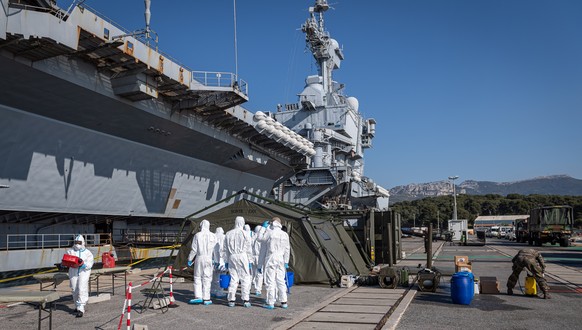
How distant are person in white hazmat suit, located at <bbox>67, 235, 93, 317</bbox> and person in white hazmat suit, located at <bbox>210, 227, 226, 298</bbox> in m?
2.85

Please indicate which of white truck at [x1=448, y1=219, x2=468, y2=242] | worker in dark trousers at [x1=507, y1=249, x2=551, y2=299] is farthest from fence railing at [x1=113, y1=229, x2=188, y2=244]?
white truck at [x1=448, y1=219, x2=468, y2=242]

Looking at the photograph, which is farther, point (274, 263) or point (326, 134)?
point (326, 134)

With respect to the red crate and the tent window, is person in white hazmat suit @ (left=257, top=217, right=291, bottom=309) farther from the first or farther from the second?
the tent window

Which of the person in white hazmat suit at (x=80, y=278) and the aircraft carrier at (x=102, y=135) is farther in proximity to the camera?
the aircraft carrier at (x=102, y=135)

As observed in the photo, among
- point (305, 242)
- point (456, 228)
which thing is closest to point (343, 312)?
point (305, 242)

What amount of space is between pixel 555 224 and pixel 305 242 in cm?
3332

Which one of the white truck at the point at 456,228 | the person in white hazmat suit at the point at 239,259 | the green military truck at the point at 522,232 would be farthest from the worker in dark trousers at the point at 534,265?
the white truck at the point at 456,228

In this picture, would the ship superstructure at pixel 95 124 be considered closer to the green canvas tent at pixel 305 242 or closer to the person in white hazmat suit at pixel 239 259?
the green canvas tent at pixel 305 242

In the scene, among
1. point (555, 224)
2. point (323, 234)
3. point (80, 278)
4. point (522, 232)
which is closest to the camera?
point (80, 278)

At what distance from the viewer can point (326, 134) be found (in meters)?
51.7

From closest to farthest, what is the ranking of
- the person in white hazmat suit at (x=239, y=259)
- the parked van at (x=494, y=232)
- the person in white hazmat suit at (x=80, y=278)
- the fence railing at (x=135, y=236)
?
the person in white hazmat suit at (x=80, y=278)
the person in white hazmat suit at (x=239, y=259)
the fence railing at (x=135, y=236)
the parked van at (x=494, y=232)

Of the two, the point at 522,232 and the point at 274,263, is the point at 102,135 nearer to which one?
the point at 274,263

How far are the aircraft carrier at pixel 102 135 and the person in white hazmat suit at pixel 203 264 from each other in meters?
8.24

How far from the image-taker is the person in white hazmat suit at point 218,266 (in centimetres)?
1126
